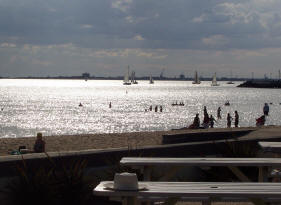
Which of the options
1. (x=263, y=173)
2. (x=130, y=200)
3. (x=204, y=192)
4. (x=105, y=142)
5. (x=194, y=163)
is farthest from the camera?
(x=105, y=142)

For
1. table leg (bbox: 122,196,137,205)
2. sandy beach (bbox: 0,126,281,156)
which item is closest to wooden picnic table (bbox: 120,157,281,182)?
table leg (bbox: 122,196,137,205)

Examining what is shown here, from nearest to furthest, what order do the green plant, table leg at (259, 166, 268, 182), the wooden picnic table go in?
the wooden picnic table, table leg at (259, 166, 268, 182), the green plant

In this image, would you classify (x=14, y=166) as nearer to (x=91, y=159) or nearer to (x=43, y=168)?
(x=43, y=168)

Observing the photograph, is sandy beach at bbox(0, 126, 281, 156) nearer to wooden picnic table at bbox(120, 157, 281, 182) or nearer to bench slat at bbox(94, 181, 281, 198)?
wooden picnic table at bbox(120, 157, 281, 182)

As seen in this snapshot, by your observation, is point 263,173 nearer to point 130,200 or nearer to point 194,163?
point 194,163

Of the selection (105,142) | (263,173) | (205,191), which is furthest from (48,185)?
(105,142)

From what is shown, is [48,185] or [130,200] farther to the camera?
[48,185]

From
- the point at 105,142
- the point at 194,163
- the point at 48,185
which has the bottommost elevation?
the point at 105,142

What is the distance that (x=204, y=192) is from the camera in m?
3.90

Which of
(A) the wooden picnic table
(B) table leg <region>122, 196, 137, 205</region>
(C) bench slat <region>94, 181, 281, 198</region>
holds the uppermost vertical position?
(C) bench slat <region>94, 181, 281, 198</region>

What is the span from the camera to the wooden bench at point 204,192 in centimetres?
387

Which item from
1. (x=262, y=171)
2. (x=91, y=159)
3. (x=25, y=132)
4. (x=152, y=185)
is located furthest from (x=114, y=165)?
(x=25, y=132)

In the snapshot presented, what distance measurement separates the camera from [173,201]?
406 cm

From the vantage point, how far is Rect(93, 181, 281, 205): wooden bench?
3.87 m
